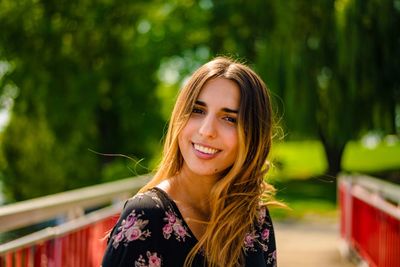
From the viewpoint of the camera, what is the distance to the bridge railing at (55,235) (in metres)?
3.36

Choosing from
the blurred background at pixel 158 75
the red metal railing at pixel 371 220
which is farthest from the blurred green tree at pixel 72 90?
the red metal railing at pixel 371 220

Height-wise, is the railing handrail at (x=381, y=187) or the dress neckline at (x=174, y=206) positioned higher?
the dress neckline at (x=174, y=206)

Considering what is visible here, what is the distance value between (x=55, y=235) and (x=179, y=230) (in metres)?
2.14

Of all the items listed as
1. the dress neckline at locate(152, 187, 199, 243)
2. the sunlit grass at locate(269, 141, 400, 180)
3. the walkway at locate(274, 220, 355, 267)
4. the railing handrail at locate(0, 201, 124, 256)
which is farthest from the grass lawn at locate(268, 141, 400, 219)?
the railing handrail at locate(0, 201, 124, 256)

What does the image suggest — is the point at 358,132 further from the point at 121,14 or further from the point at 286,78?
the point at 121,14

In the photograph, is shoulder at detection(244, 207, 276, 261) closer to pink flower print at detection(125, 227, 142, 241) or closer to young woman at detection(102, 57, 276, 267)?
young woman at detection(102, 57, 276, 267)

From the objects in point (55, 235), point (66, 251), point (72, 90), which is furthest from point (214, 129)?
point (72, 90)

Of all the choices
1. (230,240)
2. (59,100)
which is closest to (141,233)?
(230,240)

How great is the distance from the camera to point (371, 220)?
750cm

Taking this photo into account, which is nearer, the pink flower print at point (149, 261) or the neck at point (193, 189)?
the pink flower print at point (149, 261)

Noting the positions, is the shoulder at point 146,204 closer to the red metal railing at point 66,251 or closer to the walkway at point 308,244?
the red metal railing at point 66,251

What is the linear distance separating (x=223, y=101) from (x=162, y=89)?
29293 millimetres

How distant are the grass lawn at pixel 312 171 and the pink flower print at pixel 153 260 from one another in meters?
1.25

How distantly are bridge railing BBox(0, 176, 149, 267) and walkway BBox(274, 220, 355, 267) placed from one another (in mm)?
4166
